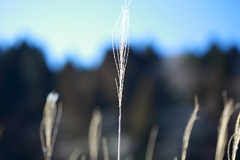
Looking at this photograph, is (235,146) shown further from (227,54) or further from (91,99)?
(227,54)

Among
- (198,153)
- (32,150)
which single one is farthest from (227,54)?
(32,150)

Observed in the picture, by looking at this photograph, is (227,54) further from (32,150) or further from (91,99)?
(32,150)

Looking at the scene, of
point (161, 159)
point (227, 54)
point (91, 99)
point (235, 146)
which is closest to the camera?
point (235, 146)

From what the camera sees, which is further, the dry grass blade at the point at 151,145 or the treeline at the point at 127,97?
the treeline at the point at 127,97

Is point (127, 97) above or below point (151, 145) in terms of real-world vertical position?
above

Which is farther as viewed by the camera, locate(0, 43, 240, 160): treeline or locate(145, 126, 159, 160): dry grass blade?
Result: locate(0, 43, 240, 160): treeline

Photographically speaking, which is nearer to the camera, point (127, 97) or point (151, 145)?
point (151, 145)

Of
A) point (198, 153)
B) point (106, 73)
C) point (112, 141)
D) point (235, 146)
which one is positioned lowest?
point (198, 153)

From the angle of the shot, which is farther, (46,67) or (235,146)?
(46,67)

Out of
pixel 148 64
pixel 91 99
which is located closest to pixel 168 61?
pixel 148 64

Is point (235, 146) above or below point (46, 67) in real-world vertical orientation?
above

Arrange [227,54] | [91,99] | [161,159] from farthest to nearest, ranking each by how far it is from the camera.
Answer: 1. [227,54]
2. [91,99]
3. [161,159]
